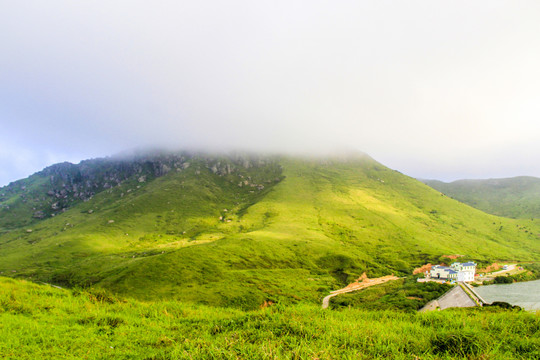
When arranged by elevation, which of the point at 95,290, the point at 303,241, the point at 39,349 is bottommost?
the point at 303,241

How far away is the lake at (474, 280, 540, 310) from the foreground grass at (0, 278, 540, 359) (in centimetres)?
9136

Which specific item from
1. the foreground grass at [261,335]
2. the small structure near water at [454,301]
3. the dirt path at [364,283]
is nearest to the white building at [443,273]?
the dirt path at [364,283]

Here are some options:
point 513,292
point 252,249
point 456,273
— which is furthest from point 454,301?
point 252,249

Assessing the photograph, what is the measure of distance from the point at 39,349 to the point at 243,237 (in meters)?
130

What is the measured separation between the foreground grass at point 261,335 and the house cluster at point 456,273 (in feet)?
375

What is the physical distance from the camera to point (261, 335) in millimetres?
6129

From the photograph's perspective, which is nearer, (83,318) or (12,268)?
(83,318)

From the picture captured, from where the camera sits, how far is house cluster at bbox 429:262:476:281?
3858 inches

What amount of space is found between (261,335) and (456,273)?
398 ft

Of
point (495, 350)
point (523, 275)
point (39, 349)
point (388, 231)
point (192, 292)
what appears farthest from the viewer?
point (388, 231)

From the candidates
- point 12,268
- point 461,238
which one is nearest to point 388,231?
point 461,238

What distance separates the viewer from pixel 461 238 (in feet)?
541

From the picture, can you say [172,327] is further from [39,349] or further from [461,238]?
[461,238]

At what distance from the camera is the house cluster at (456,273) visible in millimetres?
98000
